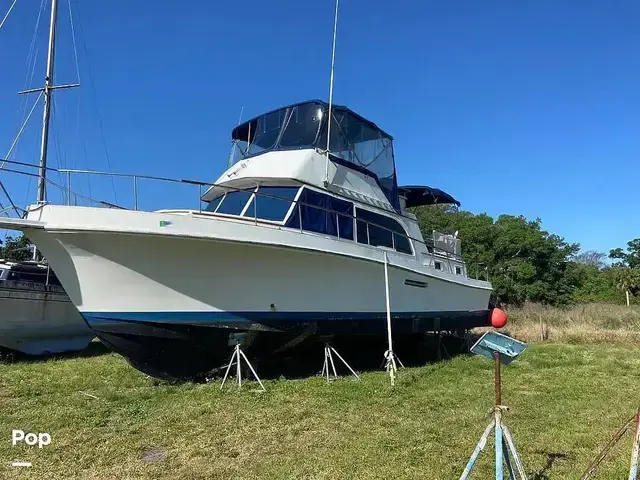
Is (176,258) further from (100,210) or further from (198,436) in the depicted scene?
(198,436)

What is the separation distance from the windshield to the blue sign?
587 centimetres

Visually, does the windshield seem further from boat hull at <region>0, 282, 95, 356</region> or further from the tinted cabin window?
boat hull at <region>0, 282, 95, 356</region>

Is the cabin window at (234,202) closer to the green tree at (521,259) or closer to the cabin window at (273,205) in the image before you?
the cabin window at (273,205)

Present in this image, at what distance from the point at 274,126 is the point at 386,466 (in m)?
6.91

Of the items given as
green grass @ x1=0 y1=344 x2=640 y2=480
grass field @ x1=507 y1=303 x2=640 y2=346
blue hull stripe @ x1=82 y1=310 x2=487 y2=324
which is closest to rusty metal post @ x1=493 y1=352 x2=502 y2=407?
green grass @ x1=0 y1=344 x2=640 y2=480

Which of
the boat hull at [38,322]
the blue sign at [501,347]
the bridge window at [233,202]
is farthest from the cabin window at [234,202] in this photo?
the boat hull at [38,322]

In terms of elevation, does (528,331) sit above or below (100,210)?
below

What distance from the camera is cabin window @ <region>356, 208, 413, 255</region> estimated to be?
354 inches

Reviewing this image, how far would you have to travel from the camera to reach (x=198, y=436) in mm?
5246

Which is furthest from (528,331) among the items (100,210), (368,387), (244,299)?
(100,210)

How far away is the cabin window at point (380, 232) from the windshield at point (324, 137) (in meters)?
0.71

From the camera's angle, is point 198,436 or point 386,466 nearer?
point 386,466

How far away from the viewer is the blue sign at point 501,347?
3402 millimetres

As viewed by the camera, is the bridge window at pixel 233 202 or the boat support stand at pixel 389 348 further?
the bridge window at pixel 233 202
